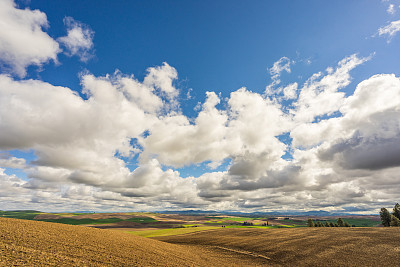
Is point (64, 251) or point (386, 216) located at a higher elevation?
point (64, 251)

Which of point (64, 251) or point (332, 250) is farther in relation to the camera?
point (332, 250)

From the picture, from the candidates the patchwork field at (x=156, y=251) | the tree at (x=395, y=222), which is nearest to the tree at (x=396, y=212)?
the tree at (x=395, y=222)

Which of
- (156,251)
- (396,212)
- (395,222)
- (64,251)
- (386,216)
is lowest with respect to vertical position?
(156,251)

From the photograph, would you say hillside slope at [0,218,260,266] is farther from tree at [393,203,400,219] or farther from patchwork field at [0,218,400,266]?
tree at [393,203,400,219]

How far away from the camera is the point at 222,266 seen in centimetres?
2948

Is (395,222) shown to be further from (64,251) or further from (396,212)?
(64,251)

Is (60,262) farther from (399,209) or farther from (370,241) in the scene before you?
(399,209)

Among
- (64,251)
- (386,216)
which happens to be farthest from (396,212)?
(64,251)

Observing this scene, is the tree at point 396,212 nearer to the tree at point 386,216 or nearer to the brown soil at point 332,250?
the tree at point 386,216

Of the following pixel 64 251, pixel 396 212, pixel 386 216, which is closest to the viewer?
pixel 64 251

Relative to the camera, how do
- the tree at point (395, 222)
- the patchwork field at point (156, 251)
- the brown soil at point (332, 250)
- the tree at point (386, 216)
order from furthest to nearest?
1. the tree at point (386, 216)
2. the tree at point (395, 222)
3. the brown soil at point (332, 250)
4. the patchwork field at point (156, 251)

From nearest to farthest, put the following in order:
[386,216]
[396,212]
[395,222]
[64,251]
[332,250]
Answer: [64,251], [332,250], [395,222], [386,216], [396,212]

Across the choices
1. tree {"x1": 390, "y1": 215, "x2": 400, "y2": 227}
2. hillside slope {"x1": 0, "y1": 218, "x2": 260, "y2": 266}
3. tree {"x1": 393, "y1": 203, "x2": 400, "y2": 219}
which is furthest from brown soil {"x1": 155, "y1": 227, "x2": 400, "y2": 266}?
tree {"x1": 393, "y1": 203, "x2": 400, "y2": 219}

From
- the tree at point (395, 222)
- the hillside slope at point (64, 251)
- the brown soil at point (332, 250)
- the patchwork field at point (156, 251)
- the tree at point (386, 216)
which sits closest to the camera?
Answer: the hillside slope at point (64, 251)
